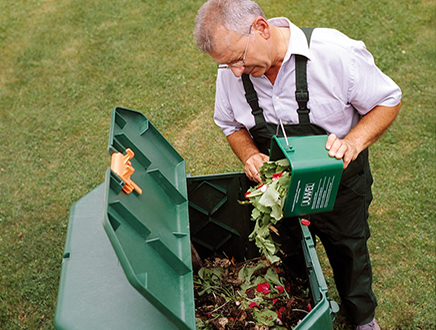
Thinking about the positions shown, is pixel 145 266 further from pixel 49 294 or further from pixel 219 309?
pixel 49 294

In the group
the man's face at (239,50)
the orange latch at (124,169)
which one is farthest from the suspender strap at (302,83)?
the orange latch at (124,169)

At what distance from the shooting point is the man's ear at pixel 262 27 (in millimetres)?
2165

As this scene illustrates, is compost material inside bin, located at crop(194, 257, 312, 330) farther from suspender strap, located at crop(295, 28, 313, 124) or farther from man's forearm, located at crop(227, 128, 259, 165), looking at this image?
suspender strap, located at crop(295, 28, 313, 124)

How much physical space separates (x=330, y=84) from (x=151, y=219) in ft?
3.93

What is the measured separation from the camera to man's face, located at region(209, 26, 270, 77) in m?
2.15

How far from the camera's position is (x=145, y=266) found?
6.16 feet

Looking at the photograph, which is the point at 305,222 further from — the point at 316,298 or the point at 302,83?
the point at 302,83

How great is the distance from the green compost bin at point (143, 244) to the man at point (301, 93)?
43 centimetres

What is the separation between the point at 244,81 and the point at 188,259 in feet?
3.52

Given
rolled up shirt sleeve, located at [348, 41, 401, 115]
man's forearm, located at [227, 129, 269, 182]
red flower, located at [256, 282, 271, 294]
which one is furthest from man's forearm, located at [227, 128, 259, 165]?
red flower, located at [256, 282, 271, 294]

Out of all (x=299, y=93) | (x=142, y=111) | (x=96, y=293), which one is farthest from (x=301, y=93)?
(x=142, y=111)

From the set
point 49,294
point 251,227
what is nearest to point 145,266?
point 251,227

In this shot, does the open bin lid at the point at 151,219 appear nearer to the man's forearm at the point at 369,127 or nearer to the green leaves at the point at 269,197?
the green leaves at the point at 269,197

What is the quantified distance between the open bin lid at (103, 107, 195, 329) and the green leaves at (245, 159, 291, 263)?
43 centimetres
